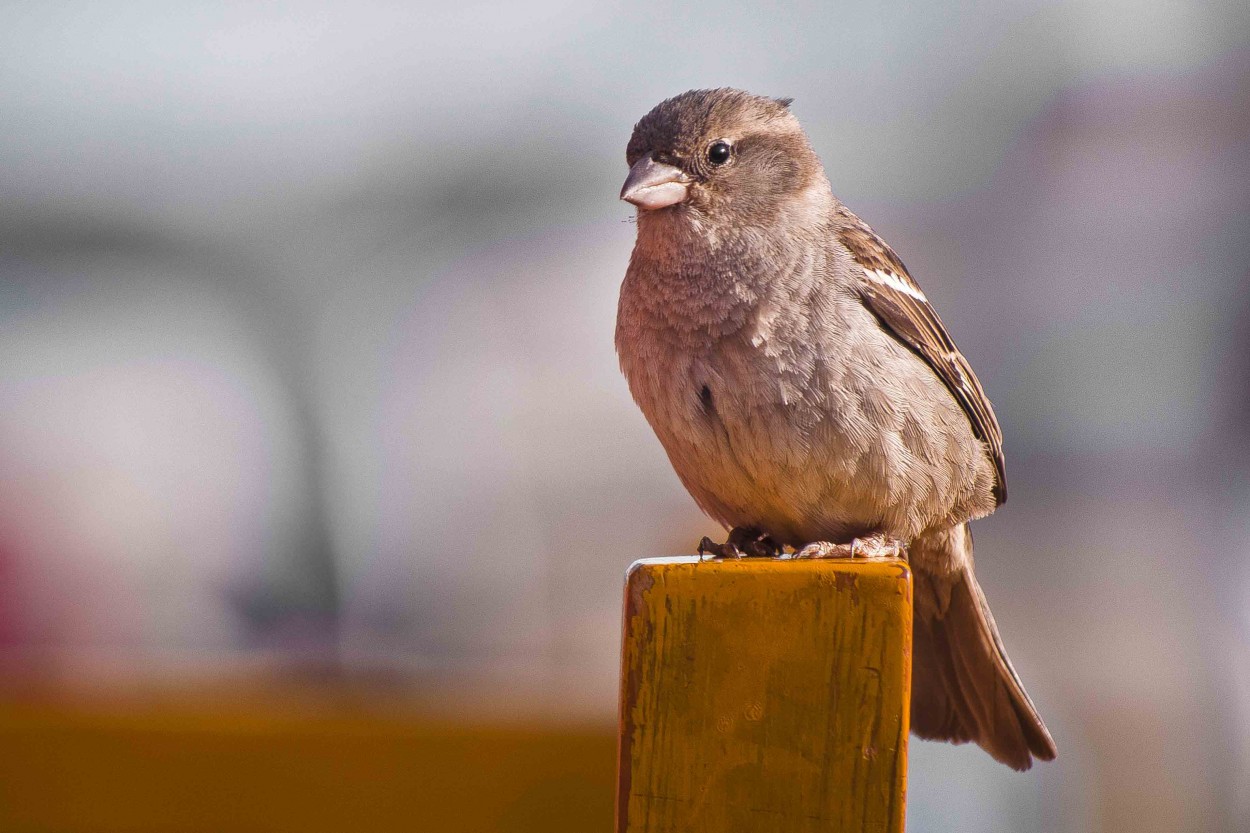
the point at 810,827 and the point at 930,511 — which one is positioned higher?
the point at 930,511

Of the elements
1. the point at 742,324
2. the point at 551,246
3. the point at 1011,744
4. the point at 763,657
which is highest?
the point at 551,246

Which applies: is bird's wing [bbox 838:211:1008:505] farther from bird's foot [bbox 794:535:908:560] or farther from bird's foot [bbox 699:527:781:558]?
bird's foot [bbox 699:527:781:558]

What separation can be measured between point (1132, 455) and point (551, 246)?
116 inches

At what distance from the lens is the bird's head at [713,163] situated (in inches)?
107

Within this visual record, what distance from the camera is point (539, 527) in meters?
5.64

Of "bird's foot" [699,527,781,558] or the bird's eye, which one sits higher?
the bird's eye

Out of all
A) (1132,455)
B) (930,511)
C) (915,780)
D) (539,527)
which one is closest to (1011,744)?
(930,511)

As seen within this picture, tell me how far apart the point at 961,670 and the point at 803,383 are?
0.91 m

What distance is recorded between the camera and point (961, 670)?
2.91 meters

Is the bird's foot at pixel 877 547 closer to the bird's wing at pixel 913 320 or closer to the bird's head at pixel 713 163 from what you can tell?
the bird's wing at pixel 913 320

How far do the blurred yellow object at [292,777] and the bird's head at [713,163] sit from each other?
1.42m

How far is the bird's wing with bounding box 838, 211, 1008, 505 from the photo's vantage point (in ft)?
8.84

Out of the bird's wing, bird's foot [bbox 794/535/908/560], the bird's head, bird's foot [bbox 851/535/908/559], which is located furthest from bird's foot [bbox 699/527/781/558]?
the bird's head

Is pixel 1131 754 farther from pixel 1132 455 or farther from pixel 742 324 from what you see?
pixel 742 324
